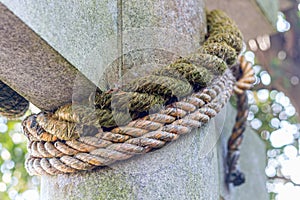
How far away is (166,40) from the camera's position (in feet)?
2.28

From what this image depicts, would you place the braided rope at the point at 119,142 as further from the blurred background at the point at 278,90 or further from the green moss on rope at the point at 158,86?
the blurred background at the point at 278,90

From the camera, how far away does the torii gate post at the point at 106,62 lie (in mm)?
513

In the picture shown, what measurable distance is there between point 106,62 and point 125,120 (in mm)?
93

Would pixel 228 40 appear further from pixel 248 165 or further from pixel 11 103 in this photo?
pixel 248 165

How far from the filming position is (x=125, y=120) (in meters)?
0.58

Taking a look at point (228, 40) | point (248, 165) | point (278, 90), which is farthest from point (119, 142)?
point (278, 90)

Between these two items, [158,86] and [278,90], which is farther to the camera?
[278,90]

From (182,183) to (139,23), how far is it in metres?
0.24

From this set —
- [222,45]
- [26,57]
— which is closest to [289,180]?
[222,45]

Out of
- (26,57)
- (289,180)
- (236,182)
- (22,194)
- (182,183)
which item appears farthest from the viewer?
(289,180)

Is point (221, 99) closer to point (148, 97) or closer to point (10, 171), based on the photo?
point (148, 97)

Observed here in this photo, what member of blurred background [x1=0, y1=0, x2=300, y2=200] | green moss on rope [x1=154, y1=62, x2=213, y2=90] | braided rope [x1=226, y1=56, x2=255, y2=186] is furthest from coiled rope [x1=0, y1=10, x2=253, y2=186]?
blurred background [x1=0, y1=0, x2=300, y2=200]

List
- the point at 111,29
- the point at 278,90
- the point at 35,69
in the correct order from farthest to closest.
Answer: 1. the point at 278,90
2. the point at 111,29
3. the point at 35,69

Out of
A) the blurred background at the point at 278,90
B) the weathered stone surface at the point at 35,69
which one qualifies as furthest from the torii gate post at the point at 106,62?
the blurred background at the point at 278,90
